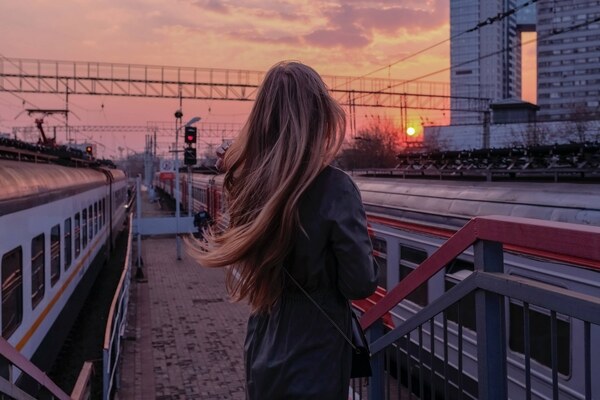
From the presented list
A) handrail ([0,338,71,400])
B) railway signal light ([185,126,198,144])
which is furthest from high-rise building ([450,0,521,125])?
handrail ([0,338,71,400])

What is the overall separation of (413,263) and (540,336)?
420 centimetres

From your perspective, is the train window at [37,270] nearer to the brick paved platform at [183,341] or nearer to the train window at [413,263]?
the brick paved platform at [183,341]

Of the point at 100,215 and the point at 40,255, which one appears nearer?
the point at 40,255

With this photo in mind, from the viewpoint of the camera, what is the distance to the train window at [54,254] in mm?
8570

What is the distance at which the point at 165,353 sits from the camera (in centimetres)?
1016

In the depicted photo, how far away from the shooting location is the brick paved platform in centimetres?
859

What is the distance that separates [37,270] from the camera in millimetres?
7500

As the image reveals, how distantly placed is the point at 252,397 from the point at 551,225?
1.10m

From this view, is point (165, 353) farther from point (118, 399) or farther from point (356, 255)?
point (356, 255)

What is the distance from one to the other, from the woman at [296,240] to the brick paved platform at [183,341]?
671cm

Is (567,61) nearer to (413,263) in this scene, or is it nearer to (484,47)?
(484,47)

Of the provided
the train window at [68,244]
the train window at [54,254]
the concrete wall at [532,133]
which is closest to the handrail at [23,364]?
the train window at [54,254]

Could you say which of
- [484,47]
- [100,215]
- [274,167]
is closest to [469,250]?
[274,167]

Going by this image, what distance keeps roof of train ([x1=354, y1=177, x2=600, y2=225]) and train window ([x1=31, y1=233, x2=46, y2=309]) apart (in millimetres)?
4455
